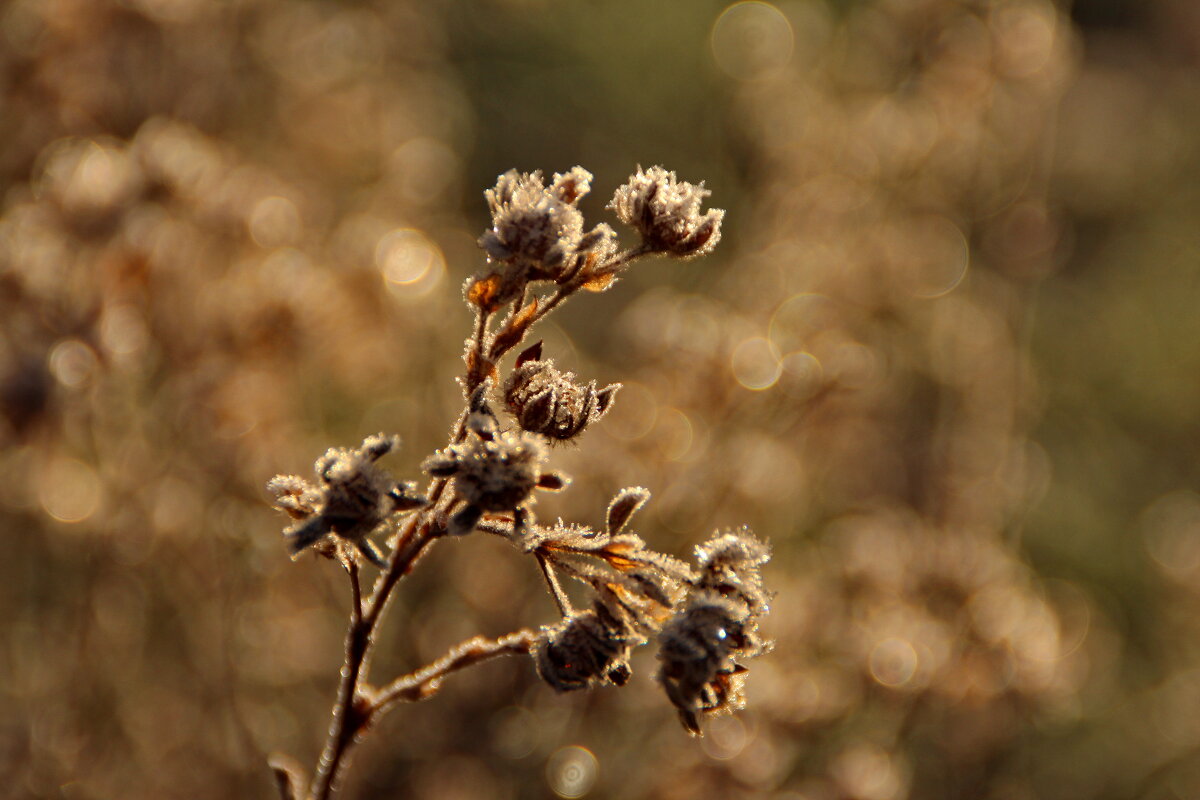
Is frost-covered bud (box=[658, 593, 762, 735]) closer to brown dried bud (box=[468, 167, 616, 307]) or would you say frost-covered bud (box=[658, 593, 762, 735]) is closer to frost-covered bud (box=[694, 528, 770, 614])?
frost-covered bud (box=[694, 528, 770, 614])

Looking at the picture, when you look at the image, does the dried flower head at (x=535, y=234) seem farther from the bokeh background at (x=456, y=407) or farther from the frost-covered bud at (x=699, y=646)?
the bokeh background at (x=456, y=407)

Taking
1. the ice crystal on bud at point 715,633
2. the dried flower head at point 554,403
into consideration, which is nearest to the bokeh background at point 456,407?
the ice crystal on bud at point 715,633

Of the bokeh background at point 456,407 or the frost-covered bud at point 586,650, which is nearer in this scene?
the frost-covered bud at point 586,650

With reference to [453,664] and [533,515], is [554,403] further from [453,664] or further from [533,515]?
[453,664]

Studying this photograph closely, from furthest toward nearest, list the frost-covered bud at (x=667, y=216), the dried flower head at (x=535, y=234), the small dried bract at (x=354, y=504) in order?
1. the frost-covered bud at (x=667, y=216)
2. the dried flower head at (x=535, y=234)
3. the small dried bract at (x=354, y=504)

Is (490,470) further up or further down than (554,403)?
further down

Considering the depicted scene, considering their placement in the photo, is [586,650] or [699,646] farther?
[586,650]

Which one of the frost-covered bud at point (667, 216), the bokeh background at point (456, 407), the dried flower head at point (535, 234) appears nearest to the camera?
the dried flower head at point (535, 234)

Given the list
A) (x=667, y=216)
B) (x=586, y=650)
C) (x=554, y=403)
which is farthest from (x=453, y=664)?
(x=667, y=216)
